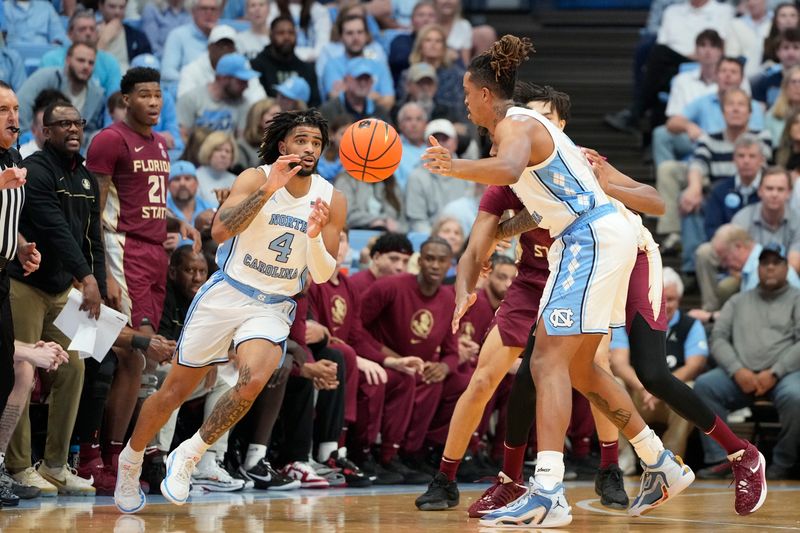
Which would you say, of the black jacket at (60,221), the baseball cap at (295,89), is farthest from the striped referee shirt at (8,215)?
Answer: the baseball cap at (295,89)

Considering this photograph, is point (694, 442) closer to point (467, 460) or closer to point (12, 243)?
point (467, 460)

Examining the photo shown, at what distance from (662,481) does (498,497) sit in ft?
2.81

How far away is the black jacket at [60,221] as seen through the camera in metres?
7.27

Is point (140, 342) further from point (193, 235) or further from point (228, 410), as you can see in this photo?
point (228, 410)

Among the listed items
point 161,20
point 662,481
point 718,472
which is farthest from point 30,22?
point 662,481

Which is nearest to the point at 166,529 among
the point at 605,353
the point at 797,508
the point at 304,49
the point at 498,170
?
the point at 498,170

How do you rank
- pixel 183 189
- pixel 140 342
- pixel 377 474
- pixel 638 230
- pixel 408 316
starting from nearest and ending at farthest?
pixel 638 230 < pixel 140 342 < pixel 377 474 < pixel 408 316 < pixel 183 189

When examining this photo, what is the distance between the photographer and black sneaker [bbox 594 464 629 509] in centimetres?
720

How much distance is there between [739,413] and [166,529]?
6.09m

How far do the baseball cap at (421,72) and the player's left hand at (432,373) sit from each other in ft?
14.4

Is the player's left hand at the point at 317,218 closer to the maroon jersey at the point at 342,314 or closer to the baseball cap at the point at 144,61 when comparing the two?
the maroon jersey at the point at 342,314

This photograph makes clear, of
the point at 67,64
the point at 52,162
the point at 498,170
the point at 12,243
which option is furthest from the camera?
the point at 67,64

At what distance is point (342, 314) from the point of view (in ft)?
30.8

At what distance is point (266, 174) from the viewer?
21.9 feet
